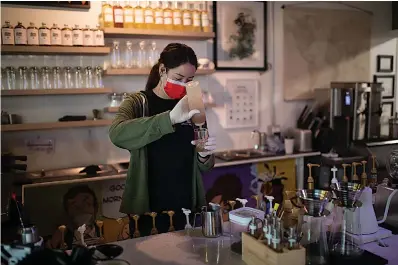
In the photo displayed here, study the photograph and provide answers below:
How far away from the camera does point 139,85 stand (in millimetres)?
4016

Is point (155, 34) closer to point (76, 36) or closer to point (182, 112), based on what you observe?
point (76, 36)

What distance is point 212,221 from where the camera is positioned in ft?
5.64

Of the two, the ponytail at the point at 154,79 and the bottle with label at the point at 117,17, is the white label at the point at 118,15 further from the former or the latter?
the ponytail at the point at 154,79

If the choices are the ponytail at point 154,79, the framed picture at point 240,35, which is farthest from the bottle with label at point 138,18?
the ponytail at point 154,79

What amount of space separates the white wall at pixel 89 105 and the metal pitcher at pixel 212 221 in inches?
93.6

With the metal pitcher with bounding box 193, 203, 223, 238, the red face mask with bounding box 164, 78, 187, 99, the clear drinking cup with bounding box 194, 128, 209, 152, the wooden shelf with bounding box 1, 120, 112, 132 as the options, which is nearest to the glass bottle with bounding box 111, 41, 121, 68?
the wooden shelf with bounding box 1, 120, 112, 132

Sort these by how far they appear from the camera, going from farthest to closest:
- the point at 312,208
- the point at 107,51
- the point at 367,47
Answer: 1. the point at 367,47
2. the point at 107,51
3. the point at 312,208

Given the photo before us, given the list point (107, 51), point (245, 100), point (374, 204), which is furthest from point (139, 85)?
point (374, 204)

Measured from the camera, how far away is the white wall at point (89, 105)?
355 centimetres

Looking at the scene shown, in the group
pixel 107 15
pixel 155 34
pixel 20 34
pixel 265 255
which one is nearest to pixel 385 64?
pixel 155 34

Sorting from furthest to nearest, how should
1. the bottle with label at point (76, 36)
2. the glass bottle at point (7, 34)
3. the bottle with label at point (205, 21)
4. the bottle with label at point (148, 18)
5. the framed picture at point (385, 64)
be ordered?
the framed picture at point (385, 64)
the bottle with label at point (205, 21)
the bottle with label at point (148, 18)
the bottle with label at point (76, 36)
the glass bottle at point (7, 34)

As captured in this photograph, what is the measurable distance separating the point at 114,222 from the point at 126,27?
6.93ft

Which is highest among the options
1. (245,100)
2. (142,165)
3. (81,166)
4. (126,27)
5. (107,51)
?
(126,27)

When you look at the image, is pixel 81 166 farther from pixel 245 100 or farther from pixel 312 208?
pixel 312 208
